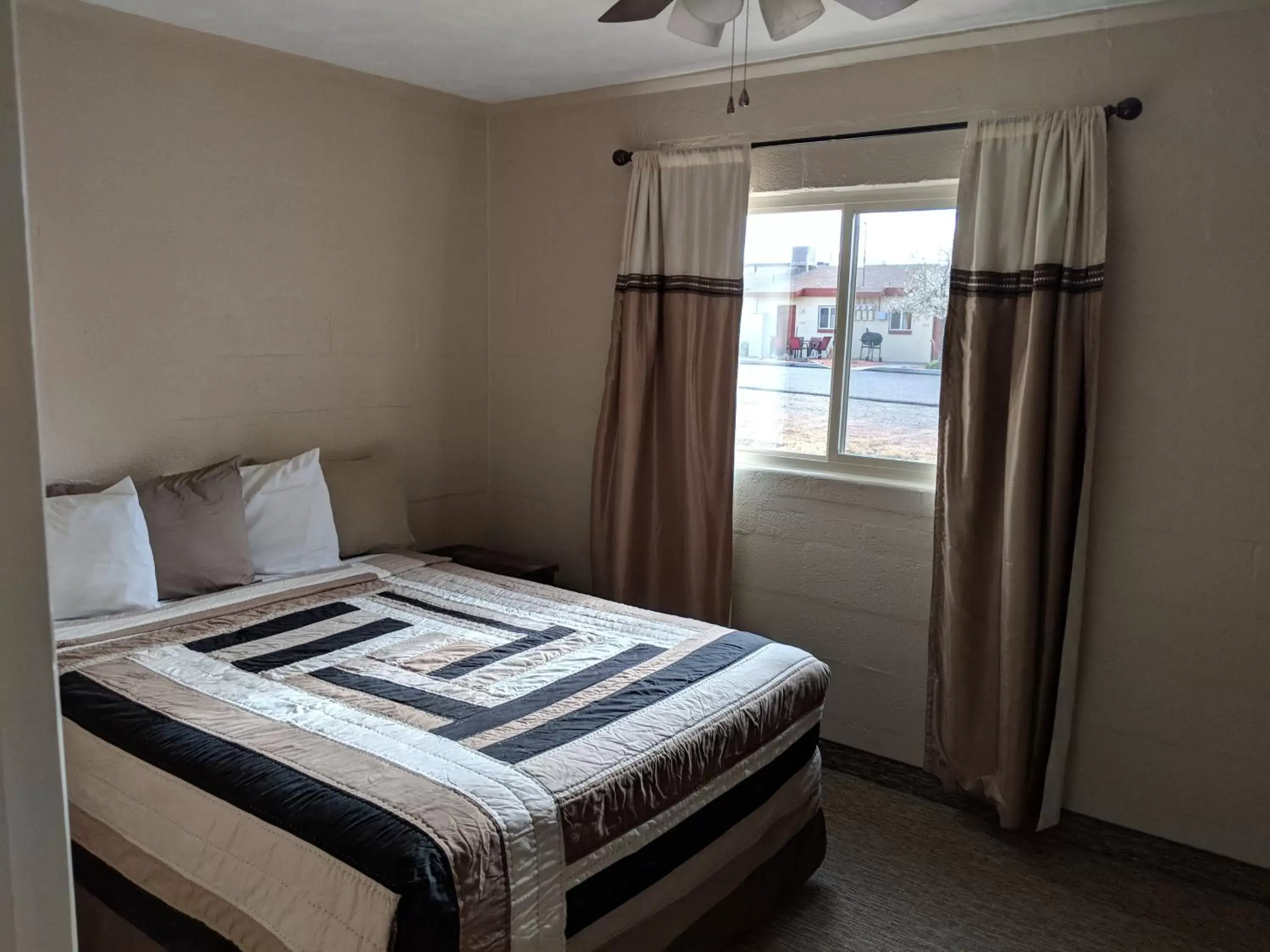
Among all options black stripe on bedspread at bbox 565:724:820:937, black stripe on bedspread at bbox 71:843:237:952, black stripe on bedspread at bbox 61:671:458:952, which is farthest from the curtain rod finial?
black stripe on bedspread at bbox 71:843:237:952

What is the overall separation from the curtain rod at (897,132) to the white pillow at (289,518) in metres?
1.66

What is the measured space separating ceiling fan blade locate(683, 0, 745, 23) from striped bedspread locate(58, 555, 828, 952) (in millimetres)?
1609

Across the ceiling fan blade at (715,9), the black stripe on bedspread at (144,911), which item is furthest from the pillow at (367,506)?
the ceiling fan blade at (715,9)

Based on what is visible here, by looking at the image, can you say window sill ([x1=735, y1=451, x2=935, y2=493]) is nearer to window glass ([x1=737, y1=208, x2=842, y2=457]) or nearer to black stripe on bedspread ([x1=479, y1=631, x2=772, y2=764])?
window glass ([x1=737, y1=208, x2=842, y2=457])

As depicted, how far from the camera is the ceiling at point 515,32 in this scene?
2.85 m

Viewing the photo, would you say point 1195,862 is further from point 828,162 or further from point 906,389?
point 828,162

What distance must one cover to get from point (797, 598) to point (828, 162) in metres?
1.56

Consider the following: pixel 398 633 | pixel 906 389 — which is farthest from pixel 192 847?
pixel 906 389

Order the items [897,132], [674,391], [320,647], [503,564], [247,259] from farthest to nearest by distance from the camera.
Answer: [503,564] < [674,391] < [247,259] < [897,132] < [320,647]

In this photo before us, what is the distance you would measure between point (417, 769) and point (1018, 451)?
1.95m

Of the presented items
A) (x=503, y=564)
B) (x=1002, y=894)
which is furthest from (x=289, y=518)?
(x=1002, y=894)

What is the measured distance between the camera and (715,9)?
2211 mm

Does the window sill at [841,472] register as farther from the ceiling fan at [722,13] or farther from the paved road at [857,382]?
the ceiling fan at [722,13]

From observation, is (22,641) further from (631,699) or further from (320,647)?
(320,647)
